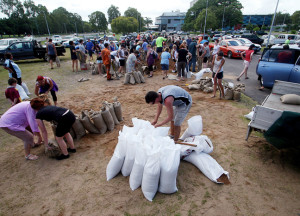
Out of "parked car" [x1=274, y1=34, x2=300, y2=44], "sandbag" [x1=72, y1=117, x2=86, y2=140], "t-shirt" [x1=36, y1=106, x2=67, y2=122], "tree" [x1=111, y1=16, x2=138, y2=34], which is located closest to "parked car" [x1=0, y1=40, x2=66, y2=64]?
"sandbag" [x1=72, y1=117, x2=86, y2=140]

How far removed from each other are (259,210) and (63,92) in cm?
698

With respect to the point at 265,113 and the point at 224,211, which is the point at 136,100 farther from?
the point at 224,211

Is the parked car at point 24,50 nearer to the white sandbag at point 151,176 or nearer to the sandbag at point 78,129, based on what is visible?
the sandbag at point 78,129

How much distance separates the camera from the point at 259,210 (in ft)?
6.93

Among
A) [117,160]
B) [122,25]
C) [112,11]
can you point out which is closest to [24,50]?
[117,160]

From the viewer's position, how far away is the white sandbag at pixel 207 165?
8.36 ft

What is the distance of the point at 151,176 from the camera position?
2.21m

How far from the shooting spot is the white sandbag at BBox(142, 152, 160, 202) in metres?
2.18

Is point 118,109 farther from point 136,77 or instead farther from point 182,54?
point 182,54

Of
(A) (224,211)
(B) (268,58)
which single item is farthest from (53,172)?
(B) (268,58)

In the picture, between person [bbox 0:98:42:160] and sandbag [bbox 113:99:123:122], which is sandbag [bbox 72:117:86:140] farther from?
sandbag [bbox 113:99:123:122]

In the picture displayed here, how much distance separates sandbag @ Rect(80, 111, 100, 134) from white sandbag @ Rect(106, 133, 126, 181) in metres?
1.41

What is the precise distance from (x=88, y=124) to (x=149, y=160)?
6.81ft

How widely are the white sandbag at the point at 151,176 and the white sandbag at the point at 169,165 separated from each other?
7 centimetres
